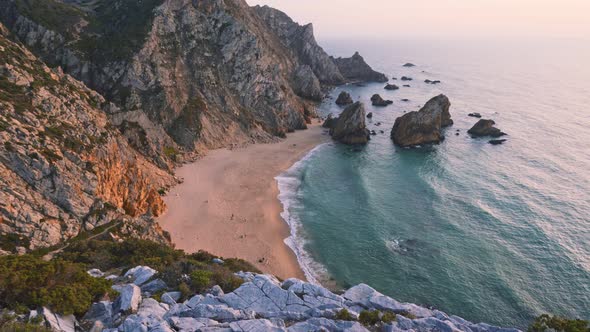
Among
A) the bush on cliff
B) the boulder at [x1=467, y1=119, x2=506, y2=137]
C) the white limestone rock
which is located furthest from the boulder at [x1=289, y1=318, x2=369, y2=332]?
the boulder at [x1=467, y1=119, x2=506, y2=137]

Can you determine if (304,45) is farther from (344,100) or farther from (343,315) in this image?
(343,315)

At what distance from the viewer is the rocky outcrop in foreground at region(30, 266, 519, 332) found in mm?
18141

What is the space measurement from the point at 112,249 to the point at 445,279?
33986 mm

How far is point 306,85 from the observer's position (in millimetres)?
124375

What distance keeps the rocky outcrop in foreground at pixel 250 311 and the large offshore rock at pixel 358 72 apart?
503ft

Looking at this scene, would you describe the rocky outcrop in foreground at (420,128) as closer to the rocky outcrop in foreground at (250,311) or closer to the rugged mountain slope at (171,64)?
the rugged mountain slope at (171,64)

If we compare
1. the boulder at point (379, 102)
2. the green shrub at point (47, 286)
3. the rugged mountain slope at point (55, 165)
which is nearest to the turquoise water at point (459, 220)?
the rugged mountain slope at point (55, 165)

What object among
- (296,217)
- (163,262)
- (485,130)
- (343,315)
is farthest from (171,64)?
(485,130)

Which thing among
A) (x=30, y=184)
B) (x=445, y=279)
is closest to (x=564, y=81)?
(x=445, y=279)

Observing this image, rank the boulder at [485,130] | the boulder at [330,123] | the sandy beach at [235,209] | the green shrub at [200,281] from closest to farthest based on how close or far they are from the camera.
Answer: the green shrub at [200,281] < the sandy beach at [235,209] < the boulder at [485,130] < the boulder at [330,123]

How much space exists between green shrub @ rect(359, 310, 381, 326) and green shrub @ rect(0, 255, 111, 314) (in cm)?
1439

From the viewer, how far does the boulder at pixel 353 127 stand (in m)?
87.2

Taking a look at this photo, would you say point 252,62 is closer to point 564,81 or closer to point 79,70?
point 79,70

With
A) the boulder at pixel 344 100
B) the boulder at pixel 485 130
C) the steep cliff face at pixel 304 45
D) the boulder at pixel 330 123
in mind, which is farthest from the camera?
the steep cliff face at pixel 304 45
